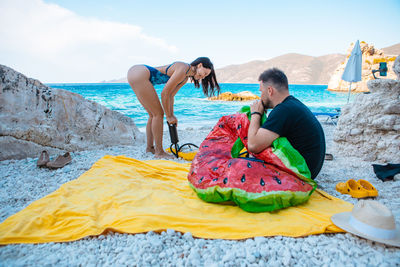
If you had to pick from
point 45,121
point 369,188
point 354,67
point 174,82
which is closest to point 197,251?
point 369,188

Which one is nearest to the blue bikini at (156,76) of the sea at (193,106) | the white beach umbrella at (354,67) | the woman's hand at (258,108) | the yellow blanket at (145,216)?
the yellow blanket at (145,216)

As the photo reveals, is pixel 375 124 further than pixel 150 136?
No

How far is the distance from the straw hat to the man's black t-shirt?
27.3 inches

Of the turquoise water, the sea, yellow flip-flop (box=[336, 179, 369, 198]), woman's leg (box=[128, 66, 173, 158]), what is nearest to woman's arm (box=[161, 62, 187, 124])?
woman's leg (box=[128, 66, 173, 158])

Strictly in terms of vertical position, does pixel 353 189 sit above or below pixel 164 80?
below

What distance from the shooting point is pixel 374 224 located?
1.55 meters

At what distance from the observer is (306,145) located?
2.27m

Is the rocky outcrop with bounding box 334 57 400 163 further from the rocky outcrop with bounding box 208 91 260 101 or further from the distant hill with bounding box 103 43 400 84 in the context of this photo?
the distant hill with bounding box 103 43 400 84

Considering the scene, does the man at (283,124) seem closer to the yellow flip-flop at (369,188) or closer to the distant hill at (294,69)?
the yellow flip-flop at (369,188)

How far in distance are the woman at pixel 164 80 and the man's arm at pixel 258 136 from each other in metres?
2.00

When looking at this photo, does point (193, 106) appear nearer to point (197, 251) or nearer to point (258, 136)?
point (258, 136)

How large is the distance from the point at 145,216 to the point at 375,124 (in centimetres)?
393

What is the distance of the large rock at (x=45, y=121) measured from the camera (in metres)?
3.88

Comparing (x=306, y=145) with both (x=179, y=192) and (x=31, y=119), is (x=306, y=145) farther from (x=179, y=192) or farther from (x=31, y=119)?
(x=31, y=119)
